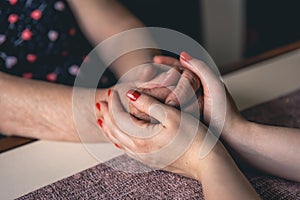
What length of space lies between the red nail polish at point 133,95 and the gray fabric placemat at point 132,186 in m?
0.12

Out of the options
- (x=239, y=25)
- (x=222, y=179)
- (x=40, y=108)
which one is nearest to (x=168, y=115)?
(x=222, y=179)

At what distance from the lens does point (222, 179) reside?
609mm

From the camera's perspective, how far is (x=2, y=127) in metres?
0.83

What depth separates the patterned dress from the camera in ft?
3.09

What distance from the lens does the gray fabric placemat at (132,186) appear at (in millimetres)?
648

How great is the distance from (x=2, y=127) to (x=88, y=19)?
37cm

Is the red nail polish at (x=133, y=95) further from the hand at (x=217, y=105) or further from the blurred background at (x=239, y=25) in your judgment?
the blurred background at (x=239, y=25)

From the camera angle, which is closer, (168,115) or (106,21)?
(168,115)

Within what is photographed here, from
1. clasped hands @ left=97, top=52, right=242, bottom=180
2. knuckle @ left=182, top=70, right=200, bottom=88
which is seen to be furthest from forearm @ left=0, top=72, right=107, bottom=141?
knuckle @ left=182, top=70, right=200, bottom=88

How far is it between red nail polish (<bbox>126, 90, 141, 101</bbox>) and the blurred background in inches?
40.4

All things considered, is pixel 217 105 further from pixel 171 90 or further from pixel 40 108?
pixel 40 108

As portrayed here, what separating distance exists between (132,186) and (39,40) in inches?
19.1

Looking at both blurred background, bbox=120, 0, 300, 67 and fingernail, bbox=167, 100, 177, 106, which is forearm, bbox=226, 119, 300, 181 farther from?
blurred background, bbox=120, 0, 300, 67

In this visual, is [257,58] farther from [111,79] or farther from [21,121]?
[21,121]
